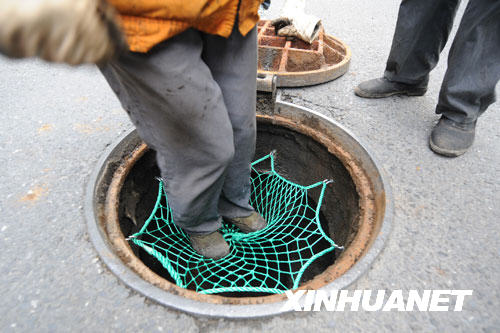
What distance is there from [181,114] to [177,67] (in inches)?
5.4

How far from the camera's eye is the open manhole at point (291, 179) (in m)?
1.03

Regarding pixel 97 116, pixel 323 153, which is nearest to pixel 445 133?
pixel 323 153

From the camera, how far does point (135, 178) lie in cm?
163

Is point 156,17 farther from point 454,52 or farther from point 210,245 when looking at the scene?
point 454,52

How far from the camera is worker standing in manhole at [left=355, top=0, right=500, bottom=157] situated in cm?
139

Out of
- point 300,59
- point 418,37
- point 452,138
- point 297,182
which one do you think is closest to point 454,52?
point 418,37

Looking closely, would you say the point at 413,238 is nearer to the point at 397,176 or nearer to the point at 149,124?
the point at 397,176

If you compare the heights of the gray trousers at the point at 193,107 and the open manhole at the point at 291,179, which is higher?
the gray trousers at the point at 193,107

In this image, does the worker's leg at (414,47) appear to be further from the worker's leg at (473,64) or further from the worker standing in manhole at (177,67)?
the worker standing in manhole at (177,67)

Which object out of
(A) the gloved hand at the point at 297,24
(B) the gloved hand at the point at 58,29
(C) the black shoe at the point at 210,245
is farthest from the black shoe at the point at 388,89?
(B) the gloved hand at the point at 58,29

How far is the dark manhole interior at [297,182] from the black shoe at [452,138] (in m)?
0.48

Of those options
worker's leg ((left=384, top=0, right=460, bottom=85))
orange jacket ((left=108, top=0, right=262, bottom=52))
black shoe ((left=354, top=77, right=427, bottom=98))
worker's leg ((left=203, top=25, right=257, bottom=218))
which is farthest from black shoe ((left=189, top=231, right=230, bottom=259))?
worker's leg ((left=384, top=0, right=460, bottom=85))

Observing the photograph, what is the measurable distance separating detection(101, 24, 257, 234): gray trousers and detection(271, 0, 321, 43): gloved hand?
4.69 ft

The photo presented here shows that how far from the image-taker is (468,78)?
148 cm
